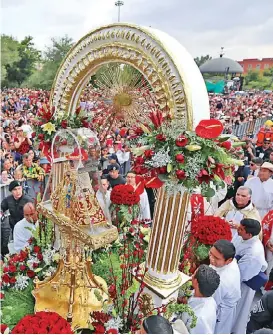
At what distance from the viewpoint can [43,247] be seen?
386cm

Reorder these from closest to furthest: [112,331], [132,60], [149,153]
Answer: [112,331] < [149,153] < [132,60]

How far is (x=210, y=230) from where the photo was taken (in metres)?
3.39

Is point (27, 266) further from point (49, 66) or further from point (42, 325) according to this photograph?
point (49, 66)

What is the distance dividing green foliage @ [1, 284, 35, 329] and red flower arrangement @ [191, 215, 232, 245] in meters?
1.74

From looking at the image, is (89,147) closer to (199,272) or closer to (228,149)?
(228,149)

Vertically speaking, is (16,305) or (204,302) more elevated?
(204,302)

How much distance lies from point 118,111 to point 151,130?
0.94m

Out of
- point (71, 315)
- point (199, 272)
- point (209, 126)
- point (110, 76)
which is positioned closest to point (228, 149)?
point (209, 126)

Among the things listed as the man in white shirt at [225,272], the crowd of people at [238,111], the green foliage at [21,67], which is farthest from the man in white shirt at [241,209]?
the green foliage at [21,67]

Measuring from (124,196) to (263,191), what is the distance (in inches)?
98.1

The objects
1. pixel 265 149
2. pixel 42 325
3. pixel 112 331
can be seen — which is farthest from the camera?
pixel 265 149

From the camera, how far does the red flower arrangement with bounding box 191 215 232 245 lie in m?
3.38

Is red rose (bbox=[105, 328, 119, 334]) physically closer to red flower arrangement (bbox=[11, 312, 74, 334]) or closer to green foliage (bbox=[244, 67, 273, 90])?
red flower arrangement (bbox=[11, 312, 74, 334])

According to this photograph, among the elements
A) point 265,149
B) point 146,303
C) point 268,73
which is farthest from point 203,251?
point 268,73
